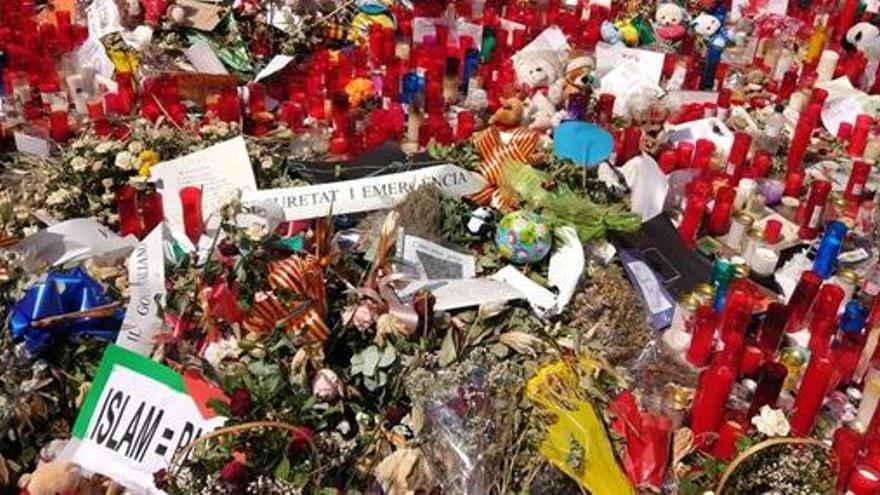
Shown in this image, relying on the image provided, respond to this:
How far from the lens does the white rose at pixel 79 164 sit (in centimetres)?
203

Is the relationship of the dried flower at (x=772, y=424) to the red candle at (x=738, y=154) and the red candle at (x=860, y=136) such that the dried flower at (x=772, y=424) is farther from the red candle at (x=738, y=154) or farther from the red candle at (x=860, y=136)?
the red candle at (x=860, y=136)

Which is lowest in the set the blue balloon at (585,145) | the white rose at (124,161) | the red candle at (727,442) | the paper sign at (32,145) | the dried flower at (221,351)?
the red candle at (727,442)

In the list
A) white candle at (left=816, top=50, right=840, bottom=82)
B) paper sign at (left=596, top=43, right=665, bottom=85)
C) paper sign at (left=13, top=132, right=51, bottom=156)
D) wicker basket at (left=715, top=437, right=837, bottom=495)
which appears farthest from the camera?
white candle at (left=816, top=50, right=840, bottom=82)

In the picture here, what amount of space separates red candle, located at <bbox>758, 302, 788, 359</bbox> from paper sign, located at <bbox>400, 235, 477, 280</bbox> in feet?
1.96

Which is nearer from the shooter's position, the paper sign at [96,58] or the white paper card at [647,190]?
the white paper card at [647,190]

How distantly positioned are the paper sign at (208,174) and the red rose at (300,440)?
32.0 inches

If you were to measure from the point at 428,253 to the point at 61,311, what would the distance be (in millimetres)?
716

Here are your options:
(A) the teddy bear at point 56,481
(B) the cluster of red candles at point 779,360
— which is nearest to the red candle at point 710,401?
(B) the cluster of red candles at point 779,360

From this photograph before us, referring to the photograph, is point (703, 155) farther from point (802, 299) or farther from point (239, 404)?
point (239, 404)

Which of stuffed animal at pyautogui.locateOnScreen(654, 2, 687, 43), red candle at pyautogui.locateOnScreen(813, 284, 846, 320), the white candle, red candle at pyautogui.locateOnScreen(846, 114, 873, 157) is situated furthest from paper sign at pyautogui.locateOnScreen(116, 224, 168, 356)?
the white candle

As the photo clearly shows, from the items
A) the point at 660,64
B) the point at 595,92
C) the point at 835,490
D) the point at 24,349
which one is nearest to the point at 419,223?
the point at 24,349

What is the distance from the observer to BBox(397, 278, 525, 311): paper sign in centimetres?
171

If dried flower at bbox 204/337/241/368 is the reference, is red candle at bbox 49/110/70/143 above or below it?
above

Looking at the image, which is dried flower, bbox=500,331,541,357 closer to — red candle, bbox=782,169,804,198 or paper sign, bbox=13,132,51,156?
red candle, bbox=782,169,804,198
